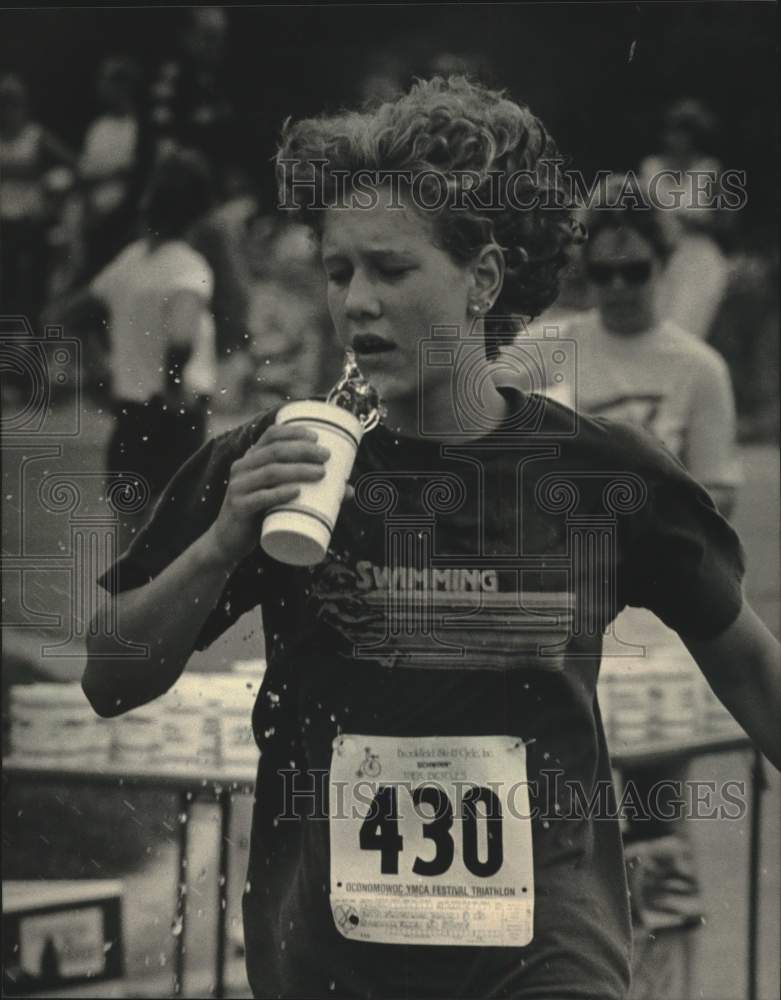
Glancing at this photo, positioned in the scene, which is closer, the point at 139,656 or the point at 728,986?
the point at 139,656

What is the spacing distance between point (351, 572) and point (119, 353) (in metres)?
0.74

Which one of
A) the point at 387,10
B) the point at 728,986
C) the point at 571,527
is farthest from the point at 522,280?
the point at 728,986

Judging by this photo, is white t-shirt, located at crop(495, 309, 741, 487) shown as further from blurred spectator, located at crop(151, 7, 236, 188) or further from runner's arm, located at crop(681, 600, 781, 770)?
blurred spectator, located at crop(151, 7, 236, 188)

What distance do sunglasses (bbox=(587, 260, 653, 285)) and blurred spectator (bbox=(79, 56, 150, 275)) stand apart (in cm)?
89

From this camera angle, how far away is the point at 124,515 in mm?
3115

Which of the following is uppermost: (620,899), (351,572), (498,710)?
(351,572)

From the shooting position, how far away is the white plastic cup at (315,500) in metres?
2.28

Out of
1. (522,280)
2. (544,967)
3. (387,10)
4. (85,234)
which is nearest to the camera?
(544,967)

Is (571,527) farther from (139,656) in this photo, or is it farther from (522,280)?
(139,656)

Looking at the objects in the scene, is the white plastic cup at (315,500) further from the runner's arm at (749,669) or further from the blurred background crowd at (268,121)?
the runner's arm at (749,669)

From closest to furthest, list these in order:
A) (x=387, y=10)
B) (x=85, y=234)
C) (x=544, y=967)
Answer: (x=544, y=967) → (x=387, y=10) → (x=85, y=234)

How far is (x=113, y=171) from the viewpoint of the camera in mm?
3289

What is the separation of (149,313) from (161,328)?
4 centimetres

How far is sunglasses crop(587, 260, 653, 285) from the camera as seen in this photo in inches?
126
